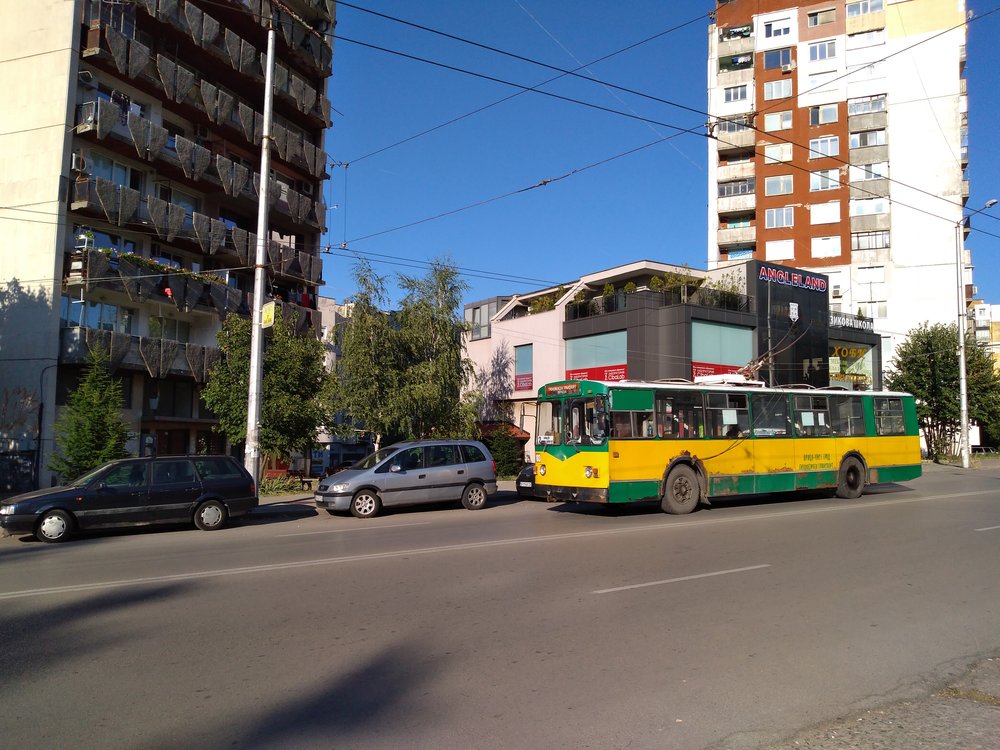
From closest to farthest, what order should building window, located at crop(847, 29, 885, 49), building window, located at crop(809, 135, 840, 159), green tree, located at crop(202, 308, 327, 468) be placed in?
green tree, located at crop(202, 308, 327, 468) → building window, located at crop(847, 29, 885, 49) → building window, located at crop(809, 135, 840, 159)

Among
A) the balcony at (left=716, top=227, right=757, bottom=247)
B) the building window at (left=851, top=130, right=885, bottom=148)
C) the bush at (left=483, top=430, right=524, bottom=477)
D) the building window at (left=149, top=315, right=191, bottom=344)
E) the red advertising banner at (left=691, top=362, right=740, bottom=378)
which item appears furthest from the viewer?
the balcony at (left=716, top=227, right=757, bottom=247)

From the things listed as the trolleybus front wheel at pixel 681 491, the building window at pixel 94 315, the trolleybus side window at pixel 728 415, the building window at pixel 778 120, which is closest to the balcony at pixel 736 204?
the building window at pixel 778 120

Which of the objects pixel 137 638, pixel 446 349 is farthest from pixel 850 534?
pixel 446 349

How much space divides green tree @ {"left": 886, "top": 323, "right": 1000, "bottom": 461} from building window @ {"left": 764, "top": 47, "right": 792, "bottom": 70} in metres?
25.8

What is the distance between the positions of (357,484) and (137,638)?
10306 millimetres

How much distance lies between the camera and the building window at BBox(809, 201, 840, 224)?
179ft

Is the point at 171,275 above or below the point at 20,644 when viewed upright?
above

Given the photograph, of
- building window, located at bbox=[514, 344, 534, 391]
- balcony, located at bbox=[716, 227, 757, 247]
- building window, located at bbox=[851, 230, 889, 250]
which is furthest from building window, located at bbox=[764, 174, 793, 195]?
building window, located at bbox=[514, 344, 534, 391]

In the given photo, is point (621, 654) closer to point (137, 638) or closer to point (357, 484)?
point (137, 638)

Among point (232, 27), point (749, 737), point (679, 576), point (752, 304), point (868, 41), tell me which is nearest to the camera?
point (749, 737)

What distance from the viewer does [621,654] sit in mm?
5973

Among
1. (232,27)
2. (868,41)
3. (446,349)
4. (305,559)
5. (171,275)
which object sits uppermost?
(868,41)

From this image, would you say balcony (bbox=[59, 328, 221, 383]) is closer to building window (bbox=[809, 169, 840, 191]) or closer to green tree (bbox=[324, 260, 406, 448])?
green tree (bbox=[324, 260, 406, 448])

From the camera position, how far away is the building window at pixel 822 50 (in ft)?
186
